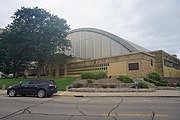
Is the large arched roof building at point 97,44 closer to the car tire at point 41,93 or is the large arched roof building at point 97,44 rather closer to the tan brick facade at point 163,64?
the tan brick facade at point 163,64

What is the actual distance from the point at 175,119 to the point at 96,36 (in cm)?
4400

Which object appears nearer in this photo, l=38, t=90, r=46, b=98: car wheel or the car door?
l=38, t=90, r=46, b=98: car wheel

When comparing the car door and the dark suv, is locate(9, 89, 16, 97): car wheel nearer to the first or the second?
the dark suv

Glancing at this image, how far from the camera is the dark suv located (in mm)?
18484

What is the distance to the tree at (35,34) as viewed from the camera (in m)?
37.4

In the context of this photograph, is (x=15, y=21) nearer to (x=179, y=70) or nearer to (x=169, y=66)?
(x=169, y=66)

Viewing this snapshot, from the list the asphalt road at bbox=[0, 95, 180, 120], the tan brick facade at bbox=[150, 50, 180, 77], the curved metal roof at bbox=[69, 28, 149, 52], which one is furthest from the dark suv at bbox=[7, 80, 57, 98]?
the curved metal roof at bbox=[69, 28, 149, 52]

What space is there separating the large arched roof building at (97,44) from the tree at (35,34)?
33.3 feet

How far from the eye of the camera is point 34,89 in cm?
Answer: 1878

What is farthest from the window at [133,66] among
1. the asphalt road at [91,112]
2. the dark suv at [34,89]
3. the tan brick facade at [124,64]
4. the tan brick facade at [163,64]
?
the asphalt road at [91,112]

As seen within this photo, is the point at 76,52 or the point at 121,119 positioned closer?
the point at 121,119

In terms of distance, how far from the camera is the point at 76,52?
55219mm

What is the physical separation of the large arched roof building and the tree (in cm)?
1016

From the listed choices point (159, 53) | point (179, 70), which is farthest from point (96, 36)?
point (179, 70)
